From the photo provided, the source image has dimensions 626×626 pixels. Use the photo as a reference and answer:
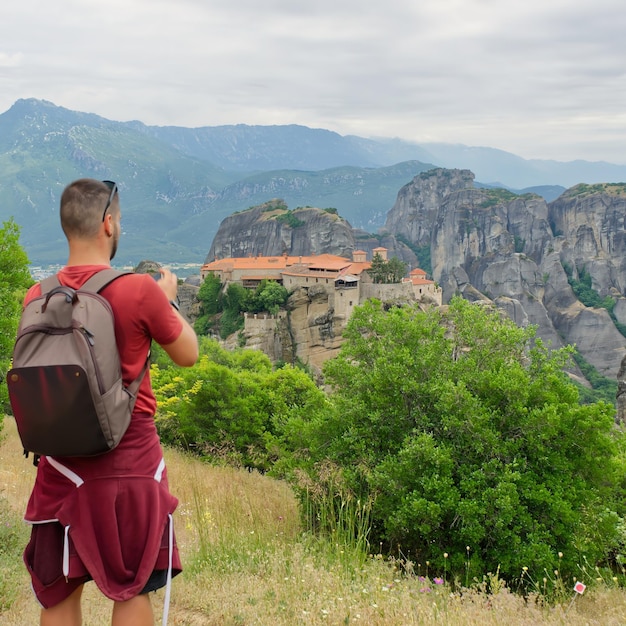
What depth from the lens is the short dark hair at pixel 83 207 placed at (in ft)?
9.71

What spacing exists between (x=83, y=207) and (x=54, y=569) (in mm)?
1648

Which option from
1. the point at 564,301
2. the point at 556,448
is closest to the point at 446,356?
the point at 556,448

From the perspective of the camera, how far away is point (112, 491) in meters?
2.89

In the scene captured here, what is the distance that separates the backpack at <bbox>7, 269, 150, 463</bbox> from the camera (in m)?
2.67

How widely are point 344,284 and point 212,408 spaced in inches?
1292

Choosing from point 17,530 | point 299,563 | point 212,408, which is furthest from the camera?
point 212,408

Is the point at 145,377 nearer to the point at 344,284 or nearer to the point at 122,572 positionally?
the point at 122,572

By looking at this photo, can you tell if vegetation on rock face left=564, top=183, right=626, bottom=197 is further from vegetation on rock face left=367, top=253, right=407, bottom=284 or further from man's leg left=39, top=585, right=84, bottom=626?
man's leg left=39, top=585, right=84, bottom=626

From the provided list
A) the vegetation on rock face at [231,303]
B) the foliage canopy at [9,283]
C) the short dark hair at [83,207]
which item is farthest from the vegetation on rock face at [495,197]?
the short dark hair at [83,207]

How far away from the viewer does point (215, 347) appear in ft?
130

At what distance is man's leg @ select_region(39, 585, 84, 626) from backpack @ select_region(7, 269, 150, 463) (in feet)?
2.62

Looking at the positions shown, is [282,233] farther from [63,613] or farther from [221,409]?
[63,613]

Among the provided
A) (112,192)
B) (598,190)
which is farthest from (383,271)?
(598,190)

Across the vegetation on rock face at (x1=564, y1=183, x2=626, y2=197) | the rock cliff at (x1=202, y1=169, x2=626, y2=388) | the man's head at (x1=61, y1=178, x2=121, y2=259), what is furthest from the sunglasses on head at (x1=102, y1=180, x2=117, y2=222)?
the vegetation on rock face at (x1=564, y1=183, x2=626, y2=197)
